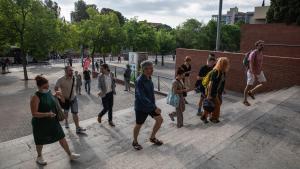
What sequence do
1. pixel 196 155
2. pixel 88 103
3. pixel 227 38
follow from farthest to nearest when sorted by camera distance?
pixel 227 38
pixel 88 103
pixel 196 155

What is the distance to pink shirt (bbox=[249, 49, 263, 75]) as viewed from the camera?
22.8ft

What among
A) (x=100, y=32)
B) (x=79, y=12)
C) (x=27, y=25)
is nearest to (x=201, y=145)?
(x=27, y=25)

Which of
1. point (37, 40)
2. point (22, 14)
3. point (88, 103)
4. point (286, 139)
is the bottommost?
point (88, 103)

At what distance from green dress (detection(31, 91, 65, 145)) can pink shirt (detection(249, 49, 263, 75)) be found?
490 centimetres

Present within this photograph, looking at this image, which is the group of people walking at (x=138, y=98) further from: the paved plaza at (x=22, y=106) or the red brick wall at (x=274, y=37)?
the red brick wall at (x=274, y=37)

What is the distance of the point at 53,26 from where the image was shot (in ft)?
77.2

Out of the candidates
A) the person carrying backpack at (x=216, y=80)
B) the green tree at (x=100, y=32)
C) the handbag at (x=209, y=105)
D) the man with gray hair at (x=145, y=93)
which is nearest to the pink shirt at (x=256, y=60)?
the person carrying backpack at (x=216, y=80)

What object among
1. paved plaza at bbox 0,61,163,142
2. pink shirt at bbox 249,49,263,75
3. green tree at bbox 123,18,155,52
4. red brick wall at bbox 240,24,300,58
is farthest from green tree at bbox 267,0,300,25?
green tree at bbox 123,18,155,52

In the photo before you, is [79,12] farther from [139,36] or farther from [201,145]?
[201,145]

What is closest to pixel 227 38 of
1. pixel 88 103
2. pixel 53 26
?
pixel 53 26

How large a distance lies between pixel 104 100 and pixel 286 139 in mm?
4591

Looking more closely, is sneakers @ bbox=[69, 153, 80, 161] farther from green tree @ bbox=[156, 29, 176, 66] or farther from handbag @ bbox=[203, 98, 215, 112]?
green tree @ bbox=[156, 29, 176, 66]

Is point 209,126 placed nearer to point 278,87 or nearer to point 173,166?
point 173,166

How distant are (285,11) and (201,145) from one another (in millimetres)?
17713
